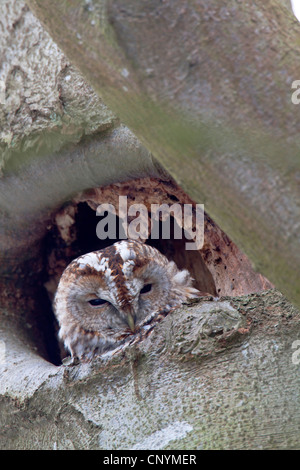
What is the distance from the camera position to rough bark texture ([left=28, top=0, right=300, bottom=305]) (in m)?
0.82

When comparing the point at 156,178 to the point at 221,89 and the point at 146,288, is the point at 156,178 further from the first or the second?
the point at 221,89

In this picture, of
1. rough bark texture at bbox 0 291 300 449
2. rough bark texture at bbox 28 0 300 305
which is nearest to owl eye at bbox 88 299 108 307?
rough bark texture at bbox 0 291 300 449

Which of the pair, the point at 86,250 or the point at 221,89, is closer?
the point at 221,89

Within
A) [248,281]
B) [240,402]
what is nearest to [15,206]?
[248,281]

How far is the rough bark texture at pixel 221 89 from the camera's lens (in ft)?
2.68

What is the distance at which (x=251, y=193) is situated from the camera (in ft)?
2.74

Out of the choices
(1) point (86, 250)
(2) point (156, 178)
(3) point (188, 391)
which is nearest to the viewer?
(3) point (188, 391)

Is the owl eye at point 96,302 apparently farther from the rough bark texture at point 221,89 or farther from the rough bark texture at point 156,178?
the rough bark texture at point 221,89

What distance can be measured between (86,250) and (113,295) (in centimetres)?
75

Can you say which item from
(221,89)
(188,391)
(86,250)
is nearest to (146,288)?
(86,250)

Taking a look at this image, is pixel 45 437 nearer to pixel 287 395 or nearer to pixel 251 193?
pixel 287 395

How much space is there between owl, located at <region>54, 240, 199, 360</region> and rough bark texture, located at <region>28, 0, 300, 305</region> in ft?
4.63

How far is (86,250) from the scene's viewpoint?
9.71ft

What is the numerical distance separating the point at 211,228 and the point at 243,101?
1.53 metres
